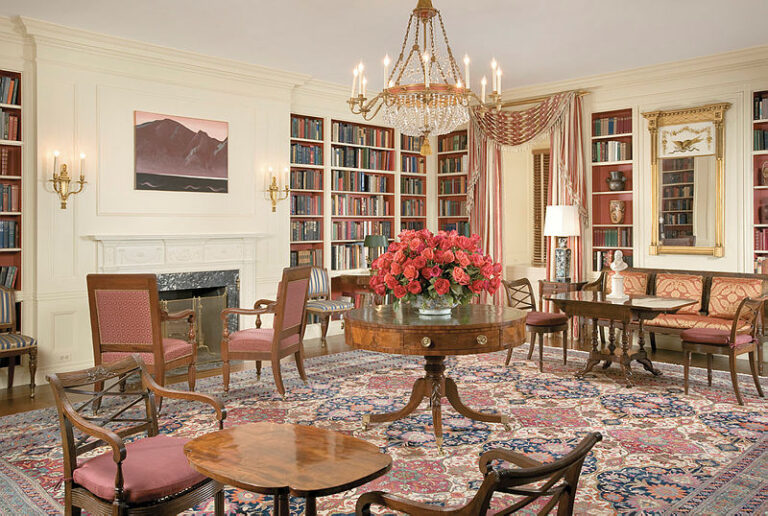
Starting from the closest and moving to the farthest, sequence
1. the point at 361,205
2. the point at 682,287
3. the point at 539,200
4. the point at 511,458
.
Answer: the point at 511,458
the point at 682,287
the point at 361,205
the point at 539,200

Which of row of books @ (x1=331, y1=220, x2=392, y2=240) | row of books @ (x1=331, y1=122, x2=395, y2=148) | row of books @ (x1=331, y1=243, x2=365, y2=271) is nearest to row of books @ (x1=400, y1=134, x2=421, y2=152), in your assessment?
row of books @ (x1=331, y1=122, x2=395, y2=148)

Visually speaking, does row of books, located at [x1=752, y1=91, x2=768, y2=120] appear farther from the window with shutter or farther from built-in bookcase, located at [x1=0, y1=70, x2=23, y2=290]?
built-in bookcase, located at [x1=0, y1=70, x2=23, y2=290]

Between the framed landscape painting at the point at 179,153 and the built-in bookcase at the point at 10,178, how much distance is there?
1.04 metres

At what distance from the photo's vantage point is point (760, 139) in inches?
267

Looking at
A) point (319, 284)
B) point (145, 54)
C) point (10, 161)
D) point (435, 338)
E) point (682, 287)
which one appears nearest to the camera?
point (435, 338)

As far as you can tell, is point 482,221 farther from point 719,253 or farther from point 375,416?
point 375,416

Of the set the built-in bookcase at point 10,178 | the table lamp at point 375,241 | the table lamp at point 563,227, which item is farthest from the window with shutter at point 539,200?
the built-in bookcase at point 10,178

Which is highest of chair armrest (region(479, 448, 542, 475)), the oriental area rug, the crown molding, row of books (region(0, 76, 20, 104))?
the crown molding

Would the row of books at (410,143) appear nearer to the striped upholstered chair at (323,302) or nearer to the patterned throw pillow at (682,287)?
the striped upholstered chair at (323,302)

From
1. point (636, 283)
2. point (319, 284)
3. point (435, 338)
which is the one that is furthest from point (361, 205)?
point (435, 338)

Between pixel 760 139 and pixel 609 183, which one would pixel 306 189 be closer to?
→ pixel 609 183

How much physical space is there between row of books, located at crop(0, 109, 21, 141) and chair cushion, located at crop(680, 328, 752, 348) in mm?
6151

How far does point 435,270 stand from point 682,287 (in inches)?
160

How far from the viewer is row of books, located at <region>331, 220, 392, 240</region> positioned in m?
8.58
